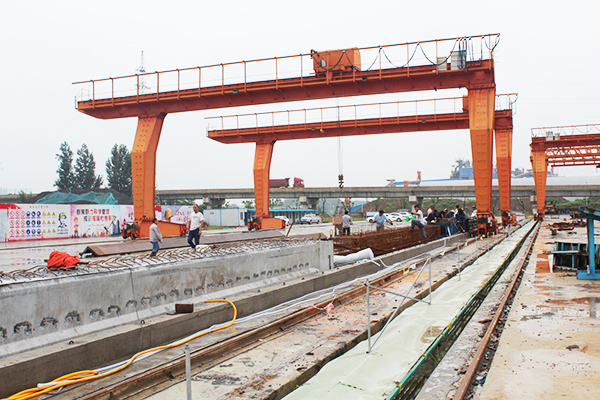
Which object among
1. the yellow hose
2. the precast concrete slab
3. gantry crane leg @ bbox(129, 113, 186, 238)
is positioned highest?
gantry crane leg @ bbox(129, 113, 186, 238)

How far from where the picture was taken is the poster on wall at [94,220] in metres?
31.1

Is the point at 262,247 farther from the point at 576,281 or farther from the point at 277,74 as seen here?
the point at 277,74

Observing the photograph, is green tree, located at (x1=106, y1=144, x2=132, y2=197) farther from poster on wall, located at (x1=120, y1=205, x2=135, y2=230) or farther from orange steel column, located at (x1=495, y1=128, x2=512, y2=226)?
orange steel column, located at (x1=495, y1=128, x2=512, y2=226)

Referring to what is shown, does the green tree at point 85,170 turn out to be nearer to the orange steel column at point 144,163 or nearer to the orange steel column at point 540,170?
the orange steel column at point 144,163

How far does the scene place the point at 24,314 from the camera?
15.7 ft

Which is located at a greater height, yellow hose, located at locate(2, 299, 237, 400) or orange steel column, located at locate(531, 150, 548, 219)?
orange steel column, located at locate(531, 150, 548, 219)

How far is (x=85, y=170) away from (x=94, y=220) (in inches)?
2068

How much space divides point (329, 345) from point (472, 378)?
1.86 metres

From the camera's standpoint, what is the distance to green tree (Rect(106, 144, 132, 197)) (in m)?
81.0

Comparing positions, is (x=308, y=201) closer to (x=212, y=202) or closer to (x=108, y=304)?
(x=212, y=202)

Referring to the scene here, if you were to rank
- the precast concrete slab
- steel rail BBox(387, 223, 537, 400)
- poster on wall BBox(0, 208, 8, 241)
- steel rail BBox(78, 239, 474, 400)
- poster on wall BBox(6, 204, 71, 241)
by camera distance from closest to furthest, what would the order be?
1. steel rail BBox(78, 239, 474, 400)
2. the precast concrete slab
3. steel rail BBox(387, 223, 537, 400)
4. poster on wall BBox(0, 208, 8, 241)
5. poster on wall BBox(6, 204, 71, 241)

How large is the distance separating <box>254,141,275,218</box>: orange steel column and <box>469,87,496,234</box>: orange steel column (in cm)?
1379

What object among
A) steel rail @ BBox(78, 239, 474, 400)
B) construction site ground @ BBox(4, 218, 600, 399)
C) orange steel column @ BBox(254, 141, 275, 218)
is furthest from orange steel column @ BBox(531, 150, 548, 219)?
steel rail @ BBox(78, 239, 474, 400)

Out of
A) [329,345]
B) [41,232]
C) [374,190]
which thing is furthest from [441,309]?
[374,190]
